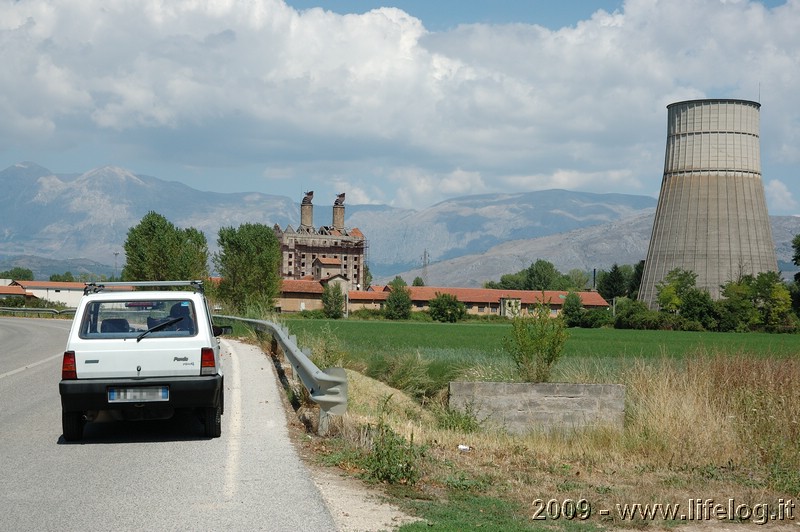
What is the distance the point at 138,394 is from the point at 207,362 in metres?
0.88

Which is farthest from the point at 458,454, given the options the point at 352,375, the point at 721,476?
the point at 352,375

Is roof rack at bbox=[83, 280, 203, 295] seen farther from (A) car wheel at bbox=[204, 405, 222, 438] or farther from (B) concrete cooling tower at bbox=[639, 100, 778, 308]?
(B) concrete cooling tower at bbox=[639, 100, 778, 308]

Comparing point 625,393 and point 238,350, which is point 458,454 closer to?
point 625,393

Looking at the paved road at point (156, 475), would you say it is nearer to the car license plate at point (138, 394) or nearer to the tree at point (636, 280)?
the car license plate at point (138, 394)

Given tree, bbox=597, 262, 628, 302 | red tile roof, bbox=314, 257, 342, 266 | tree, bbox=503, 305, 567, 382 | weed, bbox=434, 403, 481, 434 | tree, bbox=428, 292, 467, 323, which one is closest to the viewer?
weed, bbox=434, 403, 481, 434

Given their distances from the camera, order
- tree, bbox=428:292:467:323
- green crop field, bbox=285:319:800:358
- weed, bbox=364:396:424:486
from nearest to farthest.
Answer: weed, bbox=364:396:424:486 < green crop field, bbox=285:319:800:358 < tree, bbox=428:292:467:323

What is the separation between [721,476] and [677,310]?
307ft

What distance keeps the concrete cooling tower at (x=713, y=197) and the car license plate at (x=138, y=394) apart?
9485 centimetres

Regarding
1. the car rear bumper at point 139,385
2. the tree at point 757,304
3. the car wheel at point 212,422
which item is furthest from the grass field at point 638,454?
the tree at point 757,304

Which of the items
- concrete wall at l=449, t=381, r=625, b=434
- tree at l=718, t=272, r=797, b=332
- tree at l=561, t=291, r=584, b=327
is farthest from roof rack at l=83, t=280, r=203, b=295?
tree at l=561, t=291, r=584, b=327

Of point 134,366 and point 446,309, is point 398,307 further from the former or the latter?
point 134,366

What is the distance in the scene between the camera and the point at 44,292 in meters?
173

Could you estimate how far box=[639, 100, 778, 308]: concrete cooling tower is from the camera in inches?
3841

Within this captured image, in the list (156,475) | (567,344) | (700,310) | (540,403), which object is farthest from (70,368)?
(700,310)
